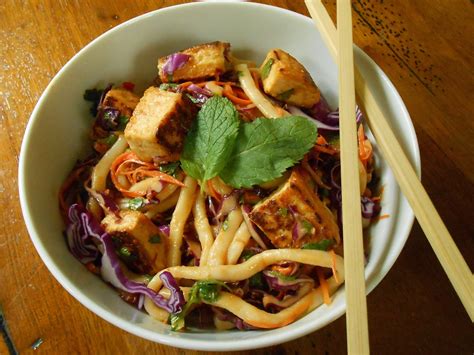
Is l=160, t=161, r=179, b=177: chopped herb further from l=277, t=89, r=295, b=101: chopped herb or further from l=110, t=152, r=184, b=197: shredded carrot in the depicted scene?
l=277, t=89, r=295, b=101: chopped herb

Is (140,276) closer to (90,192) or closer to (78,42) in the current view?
(90,192)

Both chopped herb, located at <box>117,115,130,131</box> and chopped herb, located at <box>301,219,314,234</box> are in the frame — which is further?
chopped herb, located at <box>117,115,130,131</box>

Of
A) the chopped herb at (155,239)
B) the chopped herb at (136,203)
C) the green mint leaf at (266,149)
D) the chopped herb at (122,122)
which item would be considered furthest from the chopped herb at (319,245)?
the chopped herb at (122,122)

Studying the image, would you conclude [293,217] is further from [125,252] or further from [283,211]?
[125,252]

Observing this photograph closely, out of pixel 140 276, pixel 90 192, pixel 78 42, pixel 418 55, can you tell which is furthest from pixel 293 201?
pixel 78 42

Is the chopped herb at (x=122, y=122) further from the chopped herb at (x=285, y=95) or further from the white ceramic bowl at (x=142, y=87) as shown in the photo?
the chopped herb at (x=285, y=95)

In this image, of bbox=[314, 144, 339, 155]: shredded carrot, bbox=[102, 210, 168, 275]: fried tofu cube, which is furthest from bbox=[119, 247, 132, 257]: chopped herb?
bbox=[314, 144, 339, 155]: shredded carrot

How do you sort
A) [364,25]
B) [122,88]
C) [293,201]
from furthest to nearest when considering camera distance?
[364,25] → [122,88] → [293,201]
